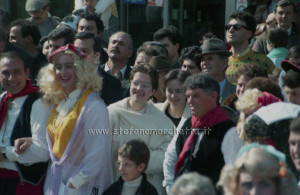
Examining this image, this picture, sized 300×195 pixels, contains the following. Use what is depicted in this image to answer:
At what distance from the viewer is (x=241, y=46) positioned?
23.7 ft

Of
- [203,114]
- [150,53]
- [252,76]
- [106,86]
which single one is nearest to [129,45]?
[150,53]

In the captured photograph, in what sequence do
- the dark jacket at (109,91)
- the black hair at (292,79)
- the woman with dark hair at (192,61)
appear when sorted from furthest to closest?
the woman with dark hair at (192,61), the dark jacket at (109,91), the black hair at (292,79)

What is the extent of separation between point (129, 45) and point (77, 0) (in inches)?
107

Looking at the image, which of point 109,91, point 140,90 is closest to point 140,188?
point 140,90

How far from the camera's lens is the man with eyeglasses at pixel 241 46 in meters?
7.05

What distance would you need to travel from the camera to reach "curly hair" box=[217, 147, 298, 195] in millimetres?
3367

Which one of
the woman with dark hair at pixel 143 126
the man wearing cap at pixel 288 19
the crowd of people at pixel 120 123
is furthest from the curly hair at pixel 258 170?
the man wearing cap at pixel 288 19

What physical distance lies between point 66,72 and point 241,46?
2.52m

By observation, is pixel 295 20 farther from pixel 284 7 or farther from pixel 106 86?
pixel 106 86

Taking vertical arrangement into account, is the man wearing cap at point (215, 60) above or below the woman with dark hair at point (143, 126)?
above

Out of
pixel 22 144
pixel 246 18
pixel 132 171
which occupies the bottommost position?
pixel 132 171

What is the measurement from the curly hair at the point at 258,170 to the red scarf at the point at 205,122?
136cm

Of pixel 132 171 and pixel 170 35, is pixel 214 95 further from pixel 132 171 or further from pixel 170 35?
pixel 170 35

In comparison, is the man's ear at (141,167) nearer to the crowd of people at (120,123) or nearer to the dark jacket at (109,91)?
the crowd of people at (120,123)
